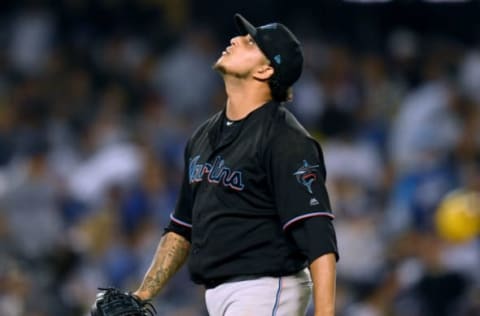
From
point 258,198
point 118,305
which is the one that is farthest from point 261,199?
point 118,305

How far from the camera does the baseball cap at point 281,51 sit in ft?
15.1

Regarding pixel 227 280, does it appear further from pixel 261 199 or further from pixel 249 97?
pixel 249 97

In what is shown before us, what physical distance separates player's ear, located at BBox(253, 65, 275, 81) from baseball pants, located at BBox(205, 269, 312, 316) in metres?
0.70

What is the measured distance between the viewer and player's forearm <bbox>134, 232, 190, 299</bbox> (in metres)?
4.77

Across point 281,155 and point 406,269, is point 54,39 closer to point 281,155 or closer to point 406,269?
point 406,269

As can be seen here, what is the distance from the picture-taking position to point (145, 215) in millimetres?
9836

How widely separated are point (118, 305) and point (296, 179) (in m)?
0.79

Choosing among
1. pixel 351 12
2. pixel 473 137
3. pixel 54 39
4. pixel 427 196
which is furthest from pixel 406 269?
pixel 54 39

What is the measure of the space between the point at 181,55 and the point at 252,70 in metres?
7.31

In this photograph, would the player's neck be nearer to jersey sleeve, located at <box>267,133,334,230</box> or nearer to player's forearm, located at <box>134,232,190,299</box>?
jersey sleeve, located at <box>267,133,334,230</box>

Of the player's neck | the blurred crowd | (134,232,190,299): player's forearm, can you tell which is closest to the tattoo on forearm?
(134,232,190,299): player's forearm

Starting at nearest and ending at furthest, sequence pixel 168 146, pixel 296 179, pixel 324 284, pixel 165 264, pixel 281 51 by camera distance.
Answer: pixel 324 284, pixel 296 179, pixel 281 51, pixel 165 264, pixel 168 146

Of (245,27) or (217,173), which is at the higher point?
(245,27)

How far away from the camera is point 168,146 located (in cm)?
1067
